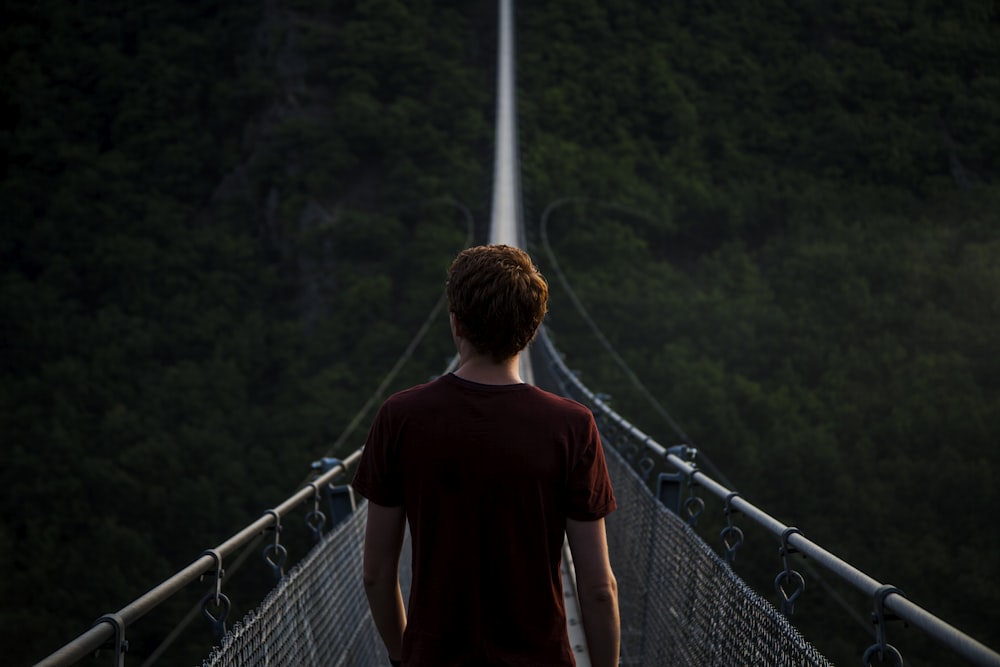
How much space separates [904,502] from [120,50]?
28280mm

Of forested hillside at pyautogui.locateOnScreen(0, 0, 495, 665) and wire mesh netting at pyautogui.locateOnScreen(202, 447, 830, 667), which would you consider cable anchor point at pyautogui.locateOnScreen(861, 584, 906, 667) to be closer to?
wire mesh netting at pyautogui.locateOnScreen(202, 447, 830, 667)

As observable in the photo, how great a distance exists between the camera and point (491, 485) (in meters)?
0.95

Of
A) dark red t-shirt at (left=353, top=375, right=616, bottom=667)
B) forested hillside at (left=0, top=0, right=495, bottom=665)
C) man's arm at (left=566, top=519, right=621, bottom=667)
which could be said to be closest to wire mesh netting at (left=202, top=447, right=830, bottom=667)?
man's arm at (left=566, top=519, right=621, bottom=667)

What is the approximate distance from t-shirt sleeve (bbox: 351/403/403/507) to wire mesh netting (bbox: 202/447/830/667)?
1.29 ft

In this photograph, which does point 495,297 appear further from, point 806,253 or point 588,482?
point 806,253

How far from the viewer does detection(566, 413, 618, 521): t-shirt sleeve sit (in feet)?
3.16

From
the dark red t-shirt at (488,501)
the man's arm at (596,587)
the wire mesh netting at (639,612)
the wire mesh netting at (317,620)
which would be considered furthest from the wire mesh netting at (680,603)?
the wire mesh netting at (317,620)

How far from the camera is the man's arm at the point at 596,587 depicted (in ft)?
3.25

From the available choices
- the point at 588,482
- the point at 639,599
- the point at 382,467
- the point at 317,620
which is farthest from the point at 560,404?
the point at 639,599

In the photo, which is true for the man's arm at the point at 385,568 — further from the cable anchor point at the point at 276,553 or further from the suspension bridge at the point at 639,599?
the cable anchor point at the point at 276,553

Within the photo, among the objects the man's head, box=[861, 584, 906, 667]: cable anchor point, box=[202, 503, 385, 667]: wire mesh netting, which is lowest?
box=[202, 503, 385, 667]: wire mesh netting

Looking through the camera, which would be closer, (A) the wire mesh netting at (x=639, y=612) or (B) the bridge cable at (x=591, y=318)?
(A) the wire mesh netting at (x=639, y=612)

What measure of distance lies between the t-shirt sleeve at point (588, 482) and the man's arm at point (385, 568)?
0.19m

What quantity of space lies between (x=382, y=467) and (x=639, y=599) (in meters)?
1.67
